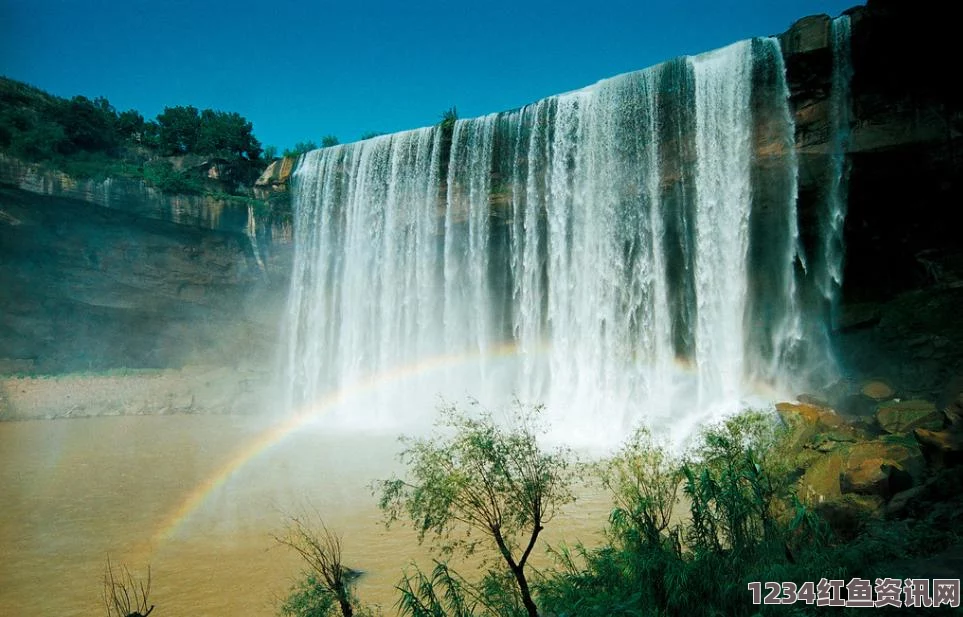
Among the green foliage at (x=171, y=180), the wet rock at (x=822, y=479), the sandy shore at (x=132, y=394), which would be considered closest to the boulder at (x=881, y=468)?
the wet rock at (x=822, y=479)

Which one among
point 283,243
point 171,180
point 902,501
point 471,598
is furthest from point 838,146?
point 171,180

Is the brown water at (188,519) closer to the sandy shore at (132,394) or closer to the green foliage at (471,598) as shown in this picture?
the green foliage at (471,598)

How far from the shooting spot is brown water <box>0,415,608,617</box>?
1169 centimetres

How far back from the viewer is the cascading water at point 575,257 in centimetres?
2206

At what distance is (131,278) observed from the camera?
3800cm

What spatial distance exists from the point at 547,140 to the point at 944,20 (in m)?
15.2

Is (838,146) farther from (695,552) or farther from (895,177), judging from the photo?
(695,552)

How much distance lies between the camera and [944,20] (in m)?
18.0

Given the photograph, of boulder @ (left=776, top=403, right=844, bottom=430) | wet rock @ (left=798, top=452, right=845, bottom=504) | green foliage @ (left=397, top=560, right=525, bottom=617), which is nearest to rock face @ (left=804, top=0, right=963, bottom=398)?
boulder @ (left=776, top=403, right=844, bottom=430)

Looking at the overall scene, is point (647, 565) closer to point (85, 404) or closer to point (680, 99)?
point (680, 99)

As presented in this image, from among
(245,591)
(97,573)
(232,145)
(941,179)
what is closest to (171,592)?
(245,591)

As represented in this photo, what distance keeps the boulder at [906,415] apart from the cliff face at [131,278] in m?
35.4

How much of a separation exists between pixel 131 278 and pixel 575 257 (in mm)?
31253

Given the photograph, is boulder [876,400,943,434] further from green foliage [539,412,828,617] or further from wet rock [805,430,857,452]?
green foliage [539,412,828,617]
